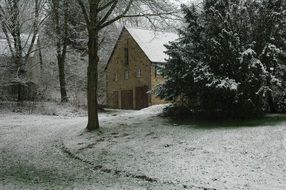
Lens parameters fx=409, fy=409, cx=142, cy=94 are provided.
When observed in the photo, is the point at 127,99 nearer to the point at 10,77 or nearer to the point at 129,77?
the point at 129,77

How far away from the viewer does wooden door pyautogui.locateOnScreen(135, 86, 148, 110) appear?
125 ft

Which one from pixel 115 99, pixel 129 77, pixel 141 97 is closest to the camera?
pixel 141 97

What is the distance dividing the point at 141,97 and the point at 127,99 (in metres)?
2.72

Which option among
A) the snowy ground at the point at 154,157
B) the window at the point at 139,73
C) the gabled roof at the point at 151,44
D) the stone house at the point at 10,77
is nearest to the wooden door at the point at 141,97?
the window at the point at 139,73

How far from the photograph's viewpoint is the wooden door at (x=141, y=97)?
125ft

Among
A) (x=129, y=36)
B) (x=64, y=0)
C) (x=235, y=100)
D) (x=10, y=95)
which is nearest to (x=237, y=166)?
(x=235, y=100)

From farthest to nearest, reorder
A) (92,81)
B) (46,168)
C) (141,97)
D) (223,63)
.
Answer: (141,97)
(92,81)
(223,63)
(46,168)

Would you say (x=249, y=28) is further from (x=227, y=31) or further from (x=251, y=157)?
(x=251, y=157)

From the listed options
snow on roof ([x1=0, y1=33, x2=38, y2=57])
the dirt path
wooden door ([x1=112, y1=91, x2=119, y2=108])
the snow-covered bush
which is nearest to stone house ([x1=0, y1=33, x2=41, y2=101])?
snow on roof ([x1=0, y1=33, x2=38, y2=57])

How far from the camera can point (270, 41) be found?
53.9ft

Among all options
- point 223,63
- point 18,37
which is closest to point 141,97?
point 18,37

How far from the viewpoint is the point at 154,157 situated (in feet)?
39.4

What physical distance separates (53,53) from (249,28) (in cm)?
2437

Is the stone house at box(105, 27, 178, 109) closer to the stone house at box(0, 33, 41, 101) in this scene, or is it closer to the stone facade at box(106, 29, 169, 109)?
the stone facade at box(106, 29, 169, 109)
